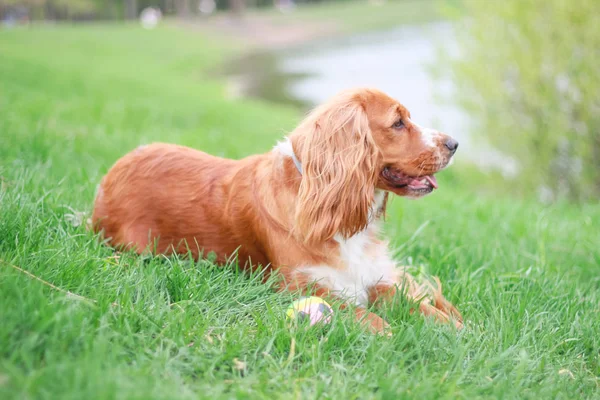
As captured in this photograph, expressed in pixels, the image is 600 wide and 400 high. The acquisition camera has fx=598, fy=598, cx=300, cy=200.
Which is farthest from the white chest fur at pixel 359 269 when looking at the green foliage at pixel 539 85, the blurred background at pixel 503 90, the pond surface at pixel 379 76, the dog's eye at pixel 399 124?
the green foliage at pixel 539 85

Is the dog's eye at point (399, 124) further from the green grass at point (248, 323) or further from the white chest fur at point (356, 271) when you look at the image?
the green grass at point (248, 323)

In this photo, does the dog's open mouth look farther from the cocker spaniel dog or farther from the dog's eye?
the dog's eye

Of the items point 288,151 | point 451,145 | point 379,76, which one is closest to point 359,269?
point 288,151

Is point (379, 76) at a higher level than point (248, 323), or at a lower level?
higher

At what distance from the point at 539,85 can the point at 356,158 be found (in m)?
5.77

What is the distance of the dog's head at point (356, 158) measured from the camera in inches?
119

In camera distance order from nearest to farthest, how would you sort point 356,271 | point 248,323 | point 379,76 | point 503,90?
point 248,323, point 356,271, point 503,90, point 379,76

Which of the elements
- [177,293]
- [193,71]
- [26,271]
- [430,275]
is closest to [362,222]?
[430,275]

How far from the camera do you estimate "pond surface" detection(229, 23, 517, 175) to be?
8875 mm

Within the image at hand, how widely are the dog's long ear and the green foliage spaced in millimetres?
5452

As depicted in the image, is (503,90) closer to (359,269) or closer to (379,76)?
(359,269)

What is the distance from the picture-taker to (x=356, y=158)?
3061mm

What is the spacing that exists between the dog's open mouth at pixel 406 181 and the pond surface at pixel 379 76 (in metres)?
0.56

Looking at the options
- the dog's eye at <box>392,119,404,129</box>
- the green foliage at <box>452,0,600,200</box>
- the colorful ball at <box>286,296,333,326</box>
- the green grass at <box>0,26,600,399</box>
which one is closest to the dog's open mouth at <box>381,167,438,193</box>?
the dog's eye at <box>392,119,404,129</box>
